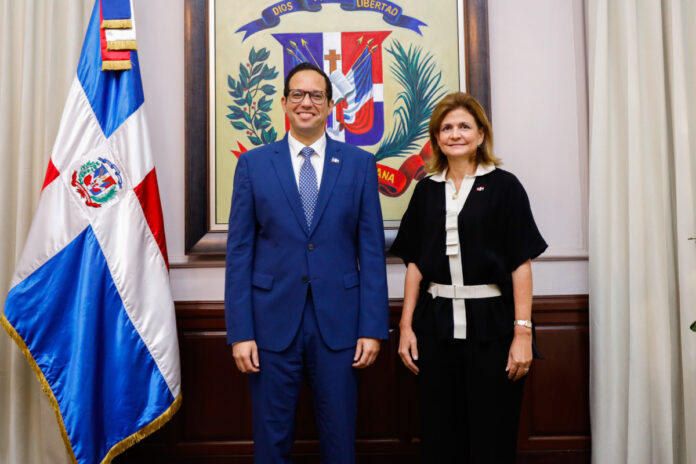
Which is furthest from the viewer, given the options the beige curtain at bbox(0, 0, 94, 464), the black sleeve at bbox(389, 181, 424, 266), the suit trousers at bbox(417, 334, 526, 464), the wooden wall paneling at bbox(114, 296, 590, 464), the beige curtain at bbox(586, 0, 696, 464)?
the wooden wall paneling at bbox(114, 296, 590, 464)

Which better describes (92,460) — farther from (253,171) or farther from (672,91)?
(672,91)

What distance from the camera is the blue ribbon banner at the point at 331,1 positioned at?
2.16 m

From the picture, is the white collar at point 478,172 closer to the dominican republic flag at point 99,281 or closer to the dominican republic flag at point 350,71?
the dominican republic flag at point 350,71

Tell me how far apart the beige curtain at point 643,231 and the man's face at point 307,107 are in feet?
4.02

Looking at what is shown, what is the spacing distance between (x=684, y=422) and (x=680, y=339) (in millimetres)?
331

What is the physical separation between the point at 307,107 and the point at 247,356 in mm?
810

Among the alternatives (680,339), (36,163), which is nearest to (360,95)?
(36,163)

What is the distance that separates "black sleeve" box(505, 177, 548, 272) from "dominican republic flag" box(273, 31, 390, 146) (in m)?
0.81

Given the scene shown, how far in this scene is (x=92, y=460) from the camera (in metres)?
1.73

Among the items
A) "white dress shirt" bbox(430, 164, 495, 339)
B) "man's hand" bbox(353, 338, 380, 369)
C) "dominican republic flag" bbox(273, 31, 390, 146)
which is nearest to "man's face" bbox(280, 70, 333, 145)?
"white dress shirt" bbox(430, 164, 495, 339)

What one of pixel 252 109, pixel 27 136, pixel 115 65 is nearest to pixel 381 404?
pixel 252 109

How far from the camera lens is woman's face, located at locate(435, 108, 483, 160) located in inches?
60.4

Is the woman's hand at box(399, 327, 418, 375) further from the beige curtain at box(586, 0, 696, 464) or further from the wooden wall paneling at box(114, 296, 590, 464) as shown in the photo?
the beige curtain at box(586, 0, 696, 464)

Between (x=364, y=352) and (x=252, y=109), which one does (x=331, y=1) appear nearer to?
(x=252, y=109)
